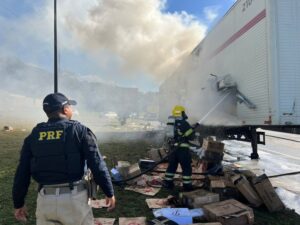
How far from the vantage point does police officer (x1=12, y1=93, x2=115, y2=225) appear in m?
2.55

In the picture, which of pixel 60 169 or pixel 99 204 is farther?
pixel 99 204

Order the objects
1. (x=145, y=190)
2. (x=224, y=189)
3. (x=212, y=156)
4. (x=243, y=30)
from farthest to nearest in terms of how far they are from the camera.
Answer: (x=243, y=30) → (x=212, y=156) → (x=145, y=190) → (x=224, y=189)

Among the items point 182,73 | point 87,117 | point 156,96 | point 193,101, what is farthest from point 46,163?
point 156,96

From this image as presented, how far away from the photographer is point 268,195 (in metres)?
5.11

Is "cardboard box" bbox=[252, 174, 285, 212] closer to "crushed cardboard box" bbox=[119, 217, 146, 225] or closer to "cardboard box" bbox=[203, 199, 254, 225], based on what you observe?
"cardboard box" bbox=[203, 199, 254, 225]

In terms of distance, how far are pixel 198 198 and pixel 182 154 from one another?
140 centimetres

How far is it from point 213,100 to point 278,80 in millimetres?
3111

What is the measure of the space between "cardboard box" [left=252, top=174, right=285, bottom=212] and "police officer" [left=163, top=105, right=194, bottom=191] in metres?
1.34

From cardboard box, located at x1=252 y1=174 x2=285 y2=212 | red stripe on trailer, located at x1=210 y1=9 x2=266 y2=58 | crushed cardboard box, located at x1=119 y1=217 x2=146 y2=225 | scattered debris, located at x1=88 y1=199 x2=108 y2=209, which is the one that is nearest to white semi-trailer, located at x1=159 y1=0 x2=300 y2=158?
red stripe on trailer, located at x1=210 y1=9 x2=266 y2=58

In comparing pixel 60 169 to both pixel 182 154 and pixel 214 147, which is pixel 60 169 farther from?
pixel 214 147

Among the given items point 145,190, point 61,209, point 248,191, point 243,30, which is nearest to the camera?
point 61,209

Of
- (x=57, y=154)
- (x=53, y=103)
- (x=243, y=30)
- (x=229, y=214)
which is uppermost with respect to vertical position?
(x=243, y=30)

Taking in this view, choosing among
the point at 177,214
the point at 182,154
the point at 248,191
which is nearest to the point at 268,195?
the point at 248,191

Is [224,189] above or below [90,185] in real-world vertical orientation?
below
